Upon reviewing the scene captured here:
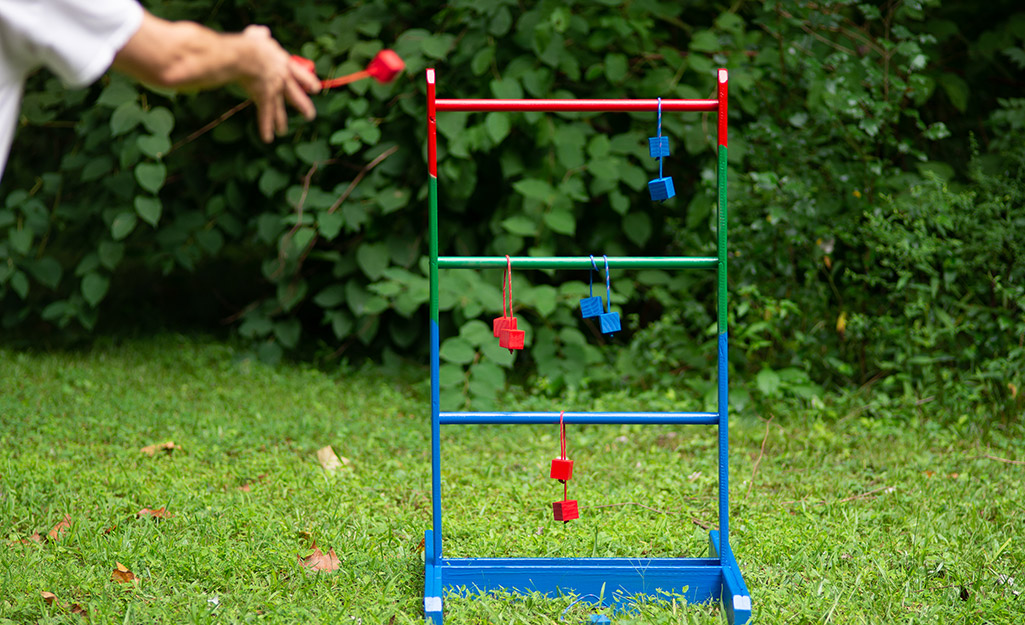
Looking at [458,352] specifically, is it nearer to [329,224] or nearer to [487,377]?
[487,377]

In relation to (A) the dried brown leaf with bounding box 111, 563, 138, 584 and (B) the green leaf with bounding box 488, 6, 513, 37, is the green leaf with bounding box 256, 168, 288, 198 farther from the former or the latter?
(A) the dried brown leaf with bounding box 111, 563, 138, 584

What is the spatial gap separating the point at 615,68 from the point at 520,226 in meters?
0.87

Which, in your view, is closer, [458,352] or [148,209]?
[458,352]

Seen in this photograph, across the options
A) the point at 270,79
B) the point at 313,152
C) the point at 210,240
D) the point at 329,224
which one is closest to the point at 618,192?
the point at 329,224

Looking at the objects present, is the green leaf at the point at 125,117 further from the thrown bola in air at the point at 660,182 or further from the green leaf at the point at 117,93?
the thrown bola in air at the point at 660,182

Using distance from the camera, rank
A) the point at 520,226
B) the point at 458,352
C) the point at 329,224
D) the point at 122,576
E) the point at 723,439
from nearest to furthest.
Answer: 1. the point at 723,439
2. the point at 122,576
3. the point at 458,352
4. the point at 520,226
5. the point at 329,224

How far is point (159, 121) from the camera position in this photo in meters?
4.50

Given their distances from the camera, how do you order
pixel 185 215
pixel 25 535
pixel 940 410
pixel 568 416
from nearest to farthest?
pixel 568 416 < pixel 25 535 < pixel 940 410 < pixel 185 215

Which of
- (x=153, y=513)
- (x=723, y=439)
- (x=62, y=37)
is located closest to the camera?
(x=62, y=37)

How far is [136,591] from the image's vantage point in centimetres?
246

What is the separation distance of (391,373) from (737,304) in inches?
67.8

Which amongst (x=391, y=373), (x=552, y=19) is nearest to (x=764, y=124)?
(x=552, y=19)

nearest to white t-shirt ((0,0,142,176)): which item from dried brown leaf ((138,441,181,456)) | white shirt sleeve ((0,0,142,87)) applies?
white shirt sleeve ((0,0,142,87))

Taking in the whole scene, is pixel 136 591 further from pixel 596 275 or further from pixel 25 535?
pixel 596 275
